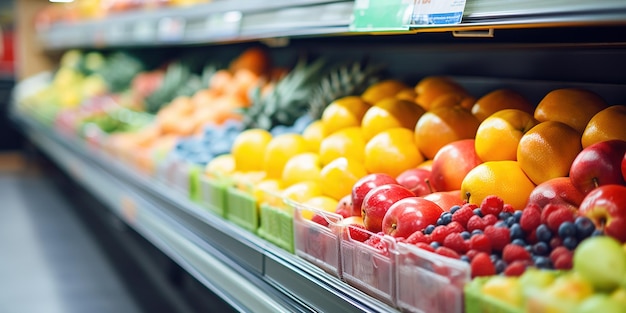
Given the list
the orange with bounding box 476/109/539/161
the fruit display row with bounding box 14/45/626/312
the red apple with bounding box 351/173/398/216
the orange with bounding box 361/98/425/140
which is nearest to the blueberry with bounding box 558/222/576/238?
the fruit display row with bounding box 14/45/626/312

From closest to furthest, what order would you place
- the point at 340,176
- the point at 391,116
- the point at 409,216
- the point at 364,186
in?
1. the point at 409,216
2. the point at 364,186
3. the point at 340,176
4. the point at 391,116

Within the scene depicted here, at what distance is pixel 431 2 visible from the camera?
1444 millimetres

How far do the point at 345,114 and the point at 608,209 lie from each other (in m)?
1.22

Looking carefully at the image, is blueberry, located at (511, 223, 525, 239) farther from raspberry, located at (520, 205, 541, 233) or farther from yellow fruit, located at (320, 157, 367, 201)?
yellow fruit, located at (320, 157, 367, 201)

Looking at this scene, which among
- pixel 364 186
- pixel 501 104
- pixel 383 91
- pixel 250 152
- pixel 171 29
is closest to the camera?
pixel 364 186

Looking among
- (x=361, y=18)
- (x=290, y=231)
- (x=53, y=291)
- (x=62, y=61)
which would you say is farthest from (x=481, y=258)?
(x=62, y=61)

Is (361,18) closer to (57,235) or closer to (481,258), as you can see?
(481,258)

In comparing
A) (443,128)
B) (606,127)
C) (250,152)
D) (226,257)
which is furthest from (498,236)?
(250,152)

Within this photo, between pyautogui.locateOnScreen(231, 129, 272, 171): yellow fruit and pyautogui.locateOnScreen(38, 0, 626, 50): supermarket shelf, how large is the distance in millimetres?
349

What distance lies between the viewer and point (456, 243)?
1.16 metres

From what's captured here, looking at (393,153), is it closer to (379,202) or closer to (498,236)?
(379,202)

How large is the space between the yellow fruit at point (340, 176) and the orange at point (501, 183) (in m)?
0.45

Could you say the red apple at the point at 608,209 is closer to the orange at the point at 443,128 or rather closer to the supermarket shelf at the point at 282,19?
the supermarket shelf at the point at 282,19

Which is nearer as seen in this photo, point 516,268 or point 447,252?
point 516,268
